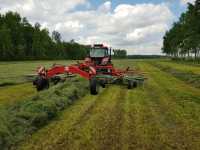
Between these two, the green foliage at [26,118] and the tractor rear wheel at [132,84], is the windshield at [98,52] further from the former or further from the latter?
the green foliage at [26,118]

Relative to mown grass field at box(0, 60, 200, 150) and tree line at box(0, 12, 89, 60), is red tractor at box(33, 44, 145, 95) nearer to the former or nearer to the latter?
mown grass field at box(0, 60, 200, 150)

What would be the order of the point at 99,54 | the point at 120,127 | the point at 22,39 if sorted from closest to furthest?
1. the point at 120,127
2. the point at 99,54
3. the point at 22,39

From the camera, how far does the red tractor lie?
17.6 metres

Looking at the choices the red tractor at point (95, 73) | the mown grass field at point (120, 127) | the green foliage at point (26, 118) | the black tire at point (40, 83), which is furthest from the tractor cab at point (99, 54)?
the green foliage at point (26, 118)

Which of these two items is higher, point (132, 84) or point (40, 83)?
point (40, 83)

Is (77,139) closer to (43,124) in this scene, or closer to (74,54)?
(43,124)

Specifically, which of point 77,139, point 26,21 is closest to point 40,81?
point 77,139

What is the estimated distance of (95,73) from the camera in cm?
1764

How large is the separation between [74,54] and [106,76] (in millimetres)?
132353

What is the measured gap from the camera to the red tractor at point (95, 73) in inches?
693

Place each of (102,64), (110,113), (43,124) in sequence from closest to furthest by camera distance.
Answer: (43,124) → (110,113) → (102,64)

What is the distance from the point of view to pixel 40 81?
59.2 ft

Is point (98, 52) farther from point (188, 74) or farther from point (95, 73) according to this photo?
point (188, 74)

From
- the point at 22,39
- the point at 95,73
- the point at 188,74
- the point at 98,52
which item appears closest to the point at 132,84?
the point at 95,73
